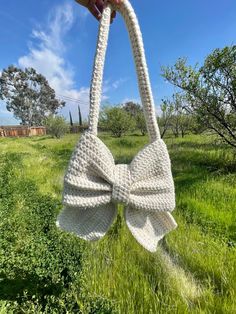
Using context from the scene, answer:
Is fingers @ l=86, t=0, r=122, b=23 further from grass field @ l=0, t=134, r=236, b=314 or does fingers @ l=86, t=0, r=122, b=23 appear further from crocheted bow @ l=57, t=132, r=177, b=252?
grass field @ l=0, t=134, r=236, b=314

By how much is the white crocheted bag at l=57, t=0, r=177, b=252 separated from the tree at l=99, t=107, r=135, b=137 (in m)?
36.3

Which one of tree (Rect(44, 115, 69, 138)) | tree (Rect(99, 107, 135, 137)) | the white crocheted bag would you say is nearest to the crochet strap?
the white crocheted bag

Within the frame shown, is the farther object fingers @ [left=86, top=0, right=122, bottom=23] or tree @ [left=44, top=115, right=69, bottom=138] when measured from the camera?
tree @ [left=44, top=115, right=69, bottom=138]

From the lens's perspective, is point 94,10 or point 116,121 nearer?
point 94,10

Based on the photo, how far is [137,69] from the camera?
1210mm

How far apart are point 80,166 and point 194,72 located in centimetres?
762

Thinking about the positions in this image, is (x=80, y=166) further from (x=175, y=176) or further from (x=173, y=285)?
(x=175, y=176)

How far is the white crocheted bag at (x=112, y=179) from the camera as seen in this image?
3.79ft

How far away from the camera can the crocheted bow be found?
1.16 m

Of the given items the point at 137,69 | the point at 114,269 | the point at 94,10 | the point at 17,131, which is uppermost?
the point at 94,10

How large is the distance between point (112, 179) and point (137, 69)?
49cm

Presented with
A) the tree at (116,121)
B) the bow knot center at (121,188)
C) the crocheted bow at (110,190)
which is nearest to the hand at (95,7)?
the crocheted bow at (110,190)

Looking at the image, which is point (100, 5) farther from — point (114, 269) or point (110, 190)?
point (114, 269)

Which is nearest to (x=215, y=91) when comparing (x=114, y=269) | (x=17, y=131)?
(x=114, y=269)
